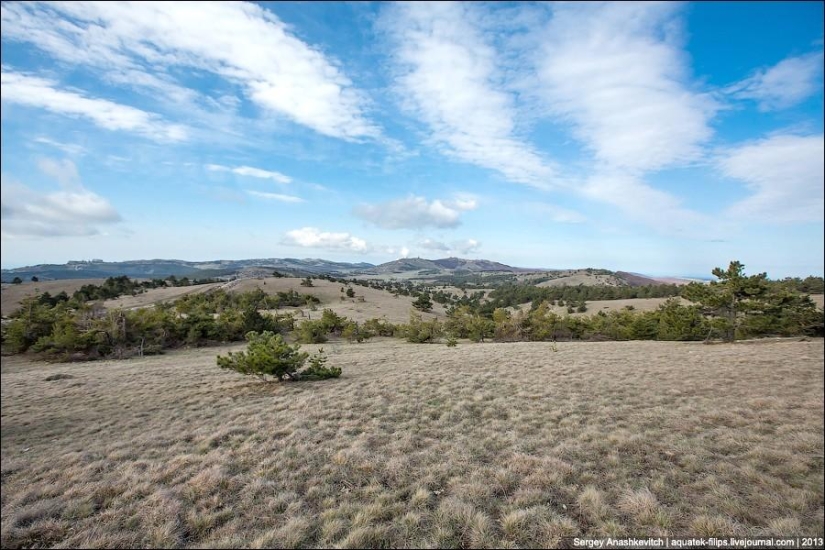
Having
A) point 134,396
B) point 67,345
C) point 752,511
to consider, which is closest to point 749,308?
point 752,511

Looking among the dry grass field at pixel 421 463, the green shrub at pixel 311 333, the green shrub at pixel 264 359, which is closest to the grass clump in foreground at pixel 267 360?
the green shrub at pixel 264 359

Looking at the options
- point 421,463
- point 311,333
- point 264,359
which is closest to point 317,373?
point 264,359

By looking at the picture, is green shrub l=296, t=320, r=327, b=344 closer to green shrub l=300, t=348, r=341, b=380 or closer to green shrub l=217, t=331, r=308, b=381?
green shrub l=300, t=348, r=341, b=380

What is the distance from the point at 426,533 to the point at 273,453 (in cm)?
423

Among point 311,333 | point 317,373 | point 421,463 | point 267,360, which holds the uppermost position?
point 267,360

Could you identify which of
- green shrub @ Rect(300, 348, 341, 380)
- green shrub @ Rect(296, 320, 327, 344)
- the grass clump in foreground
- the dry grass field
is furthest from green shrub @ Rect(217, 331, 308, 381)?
green shrub @ Rect(296, 320, 327, 344)

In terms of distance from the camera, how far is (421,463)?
6844 millimetres

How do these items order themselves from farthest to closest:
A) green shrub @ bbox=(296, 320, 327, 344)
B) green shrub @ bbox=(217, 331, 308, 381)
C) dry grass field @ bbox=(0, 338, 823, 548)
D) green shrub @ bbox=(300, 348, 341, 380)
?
green shrub @ bbox=(296, 320, 327, 344) → green shrub @ bbox=(300, 348, 341, 380) → green shrub @ bbox=(217, 331, 308, 381) → dry grass field @ bbox=(0, 338, 823, 548)

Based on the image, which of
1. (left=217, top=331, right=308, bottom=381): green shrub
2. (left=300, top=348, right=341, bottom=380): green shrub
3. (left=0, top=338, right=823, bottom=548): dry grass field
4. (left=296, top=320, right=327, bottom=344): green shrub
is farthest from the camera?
(left=296, top=320, right=327, bottom=344): green shrub

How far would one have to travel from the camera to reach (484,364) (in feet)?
60.7

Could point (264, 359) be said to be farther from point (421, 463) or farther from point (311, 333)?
point (311, 333)

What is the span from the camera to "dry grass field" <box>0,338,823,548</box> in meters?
4.50

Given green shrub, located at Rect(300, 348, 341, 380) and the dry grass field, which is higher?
the dry grass field

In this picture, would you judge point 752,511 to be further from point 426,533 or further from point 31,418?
point 31,418
